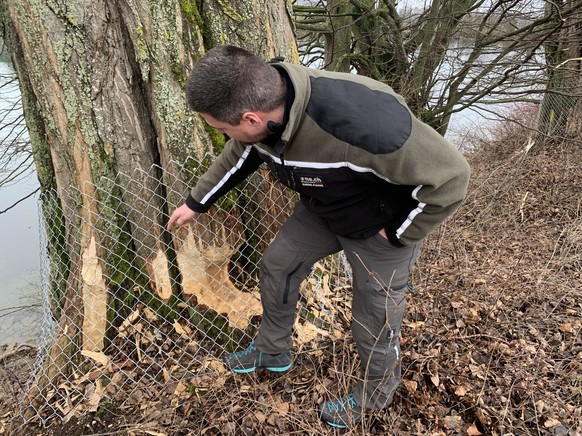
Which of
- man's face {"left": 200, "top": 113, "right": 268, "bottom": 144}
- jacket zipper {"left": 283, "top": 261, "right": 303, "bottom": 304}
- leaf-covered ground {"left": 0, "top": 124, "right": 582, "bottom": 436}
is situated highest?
man's face {"left": 200, "top": 113, "right": 268, "bottom": 144}

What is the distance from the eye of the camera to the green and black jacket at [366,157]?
1519 millimetres

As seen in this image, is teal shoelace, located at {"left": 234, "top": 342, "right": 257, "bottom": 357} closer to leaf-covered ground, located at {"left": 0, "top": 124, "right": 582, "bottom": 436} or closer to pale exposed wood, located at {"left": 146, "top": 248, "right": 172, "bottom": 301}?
leaf-covered ground, located at {"left": 0, "top": 124, "right": 582, "bottom": 436}

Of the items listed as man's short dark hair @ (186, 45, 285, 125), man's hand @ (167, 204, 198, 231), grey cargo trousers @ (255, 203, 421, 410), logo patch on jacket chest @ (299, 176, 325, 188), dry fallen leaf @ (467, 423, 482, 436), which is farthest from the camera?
man's hand @ (167, 204, 198, 231)

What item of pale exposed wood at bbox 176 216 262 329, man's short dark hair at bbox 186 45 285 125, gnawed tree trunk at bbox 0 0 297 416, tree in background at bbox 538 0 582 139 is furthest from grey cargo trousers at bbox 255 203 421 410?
tree in background at bbox 538 0 582 139

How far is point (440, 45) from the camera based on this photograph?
258 inches

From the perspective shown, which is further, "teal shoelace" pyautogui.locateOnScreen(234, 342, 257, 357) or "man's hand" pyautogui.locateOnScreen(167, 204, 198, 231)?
"teal shoelace" pyautogui.locateOnScreen(234, 342, 257, 357)

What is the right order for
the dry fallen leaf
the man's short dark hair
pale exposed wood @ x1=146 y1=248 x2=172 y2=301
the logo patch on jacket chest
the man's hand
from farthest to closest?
pale exposed wood @ x1=146 y1=248 x2=172 y2=301, the man's hand, the dry fallen leaf, the logo patch on jacket chest, the man's short dark hair

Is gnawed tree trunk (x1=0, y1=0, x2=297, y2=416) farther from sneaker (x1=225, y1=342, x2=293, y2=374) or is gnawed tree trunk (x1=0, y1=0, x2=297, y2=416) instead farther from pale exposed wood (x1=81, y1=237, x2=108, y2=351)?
sneaker (x1=225, y1=342, x2=293, y2=374)

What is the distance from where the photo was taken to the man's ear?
155 cm

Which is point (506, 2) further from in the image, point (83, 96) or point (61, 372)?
point (61, 372)

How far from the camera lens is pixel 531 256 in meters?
4.32

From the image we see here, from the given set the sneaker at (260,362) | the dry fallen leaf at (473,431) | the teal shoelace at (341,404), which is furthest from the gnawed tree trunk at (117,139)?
the dry fallen leaf at (473,431)

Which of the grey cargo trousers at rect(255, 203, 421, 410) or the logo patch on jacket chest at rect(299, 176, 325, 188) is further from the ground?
the logo patch on jacket chest at rect(299, 176, 325, 188)

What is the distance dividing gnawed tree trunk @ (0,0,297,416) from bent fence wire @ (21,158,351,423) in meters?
0.01
